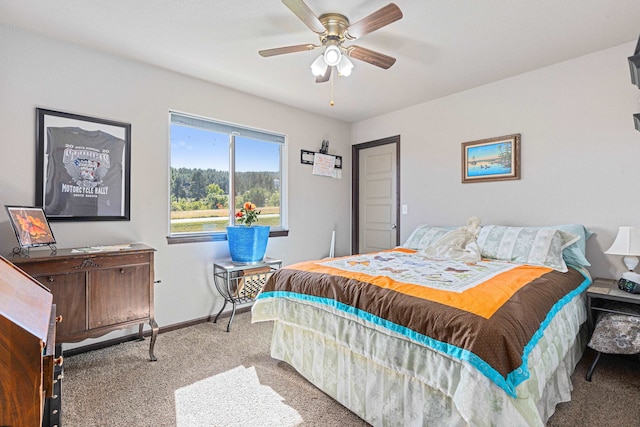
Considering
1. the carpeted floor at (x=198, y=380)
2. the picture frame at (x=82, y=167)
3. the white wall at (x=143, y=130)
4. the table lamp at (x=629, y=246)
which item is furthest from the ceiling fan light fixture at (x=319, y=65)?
the table lamp at (x=629, y=246)

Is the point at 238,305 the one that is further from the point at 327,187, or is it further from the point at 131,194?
the point at 327,187

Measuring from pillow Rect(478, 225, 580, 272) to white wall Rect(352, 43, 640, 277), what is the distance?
42cm

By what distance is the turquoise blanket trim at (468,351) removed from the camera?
4.02 ft

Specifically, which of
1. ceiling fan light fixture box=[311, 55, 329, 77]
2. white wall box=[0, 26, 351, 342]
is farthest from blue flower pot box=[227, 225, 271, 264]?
ceiling fan light fixture box=[311, 55, 329, 77]

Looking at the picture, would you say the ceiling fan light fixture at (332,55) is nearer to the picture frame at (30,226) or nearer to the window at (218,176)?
the window at (218,176)

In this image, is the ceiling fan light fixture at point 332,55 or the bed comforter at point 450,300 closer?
the bed comforter at point 450,300

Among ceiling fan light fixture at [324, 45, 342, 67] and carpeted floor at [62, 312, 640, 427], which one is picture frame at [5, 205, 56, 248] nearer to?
carpeted floor at [62, 312, 640, 427]

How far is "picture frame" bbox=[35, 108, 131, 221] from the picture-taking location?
94.4 inches

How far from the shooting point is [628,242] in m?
2.26

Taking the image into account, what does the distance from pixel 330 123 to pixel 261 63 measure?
1.79 metres

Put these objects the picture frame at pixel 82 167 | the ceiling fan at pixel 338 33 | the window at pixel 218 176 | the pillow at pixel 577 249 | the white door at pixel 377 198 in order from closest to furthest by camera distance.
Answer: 1. the ceiling fan at pixel 338 33
2. the picture frame at pixel 82 167
3. the pillow at pixel 577 249
4. the window at pixel 218 176
5. the white door at pixel 377 198

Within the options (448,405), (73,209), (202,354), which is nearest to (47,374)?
(448,405)

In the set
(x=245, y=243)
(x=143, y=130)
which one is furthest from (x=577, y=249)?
(x=143, y=130)

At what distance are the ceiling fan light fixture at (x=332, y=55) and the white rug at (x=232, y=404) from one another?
221cm
